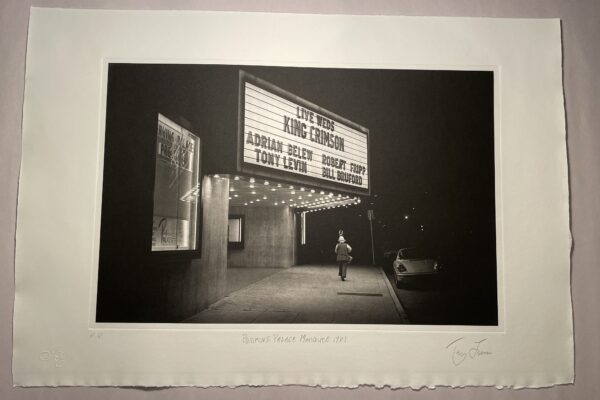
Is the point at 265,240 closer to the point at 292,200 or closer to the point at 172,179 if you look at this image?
the point at 292,200

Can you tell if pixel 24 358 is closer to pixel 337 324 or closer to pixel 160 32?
pixel 337 324

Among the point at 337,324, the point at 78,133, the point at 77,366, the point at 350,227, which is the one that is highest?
the point at 78,133

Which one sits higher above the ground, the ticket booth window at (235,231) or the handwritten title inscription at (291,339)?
the ticket booth window at (235,231)

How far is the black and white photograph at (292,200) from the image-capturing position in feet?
8.23

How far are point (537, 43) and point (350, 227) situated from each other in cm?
177

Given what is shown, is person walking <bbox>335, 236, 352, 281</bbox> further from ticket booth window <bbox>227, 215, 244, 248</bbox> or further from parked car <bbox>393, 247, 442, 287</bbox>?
ticket booth window <bbox>227, 215, 244, 248</bbox>

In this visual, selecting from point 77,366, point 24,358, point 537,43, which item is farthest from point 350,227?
point 24,358

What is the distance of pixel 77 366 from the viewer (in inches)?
97.3

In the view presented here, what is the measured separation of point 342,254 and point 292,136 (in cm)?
87

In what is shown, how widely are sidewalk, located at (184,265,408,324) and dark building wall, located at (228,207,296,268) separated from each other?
0.12 meters

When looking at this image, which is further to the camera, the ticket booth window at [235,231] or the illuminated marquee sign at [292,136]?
the illuminated marquee sign at [292,136]
